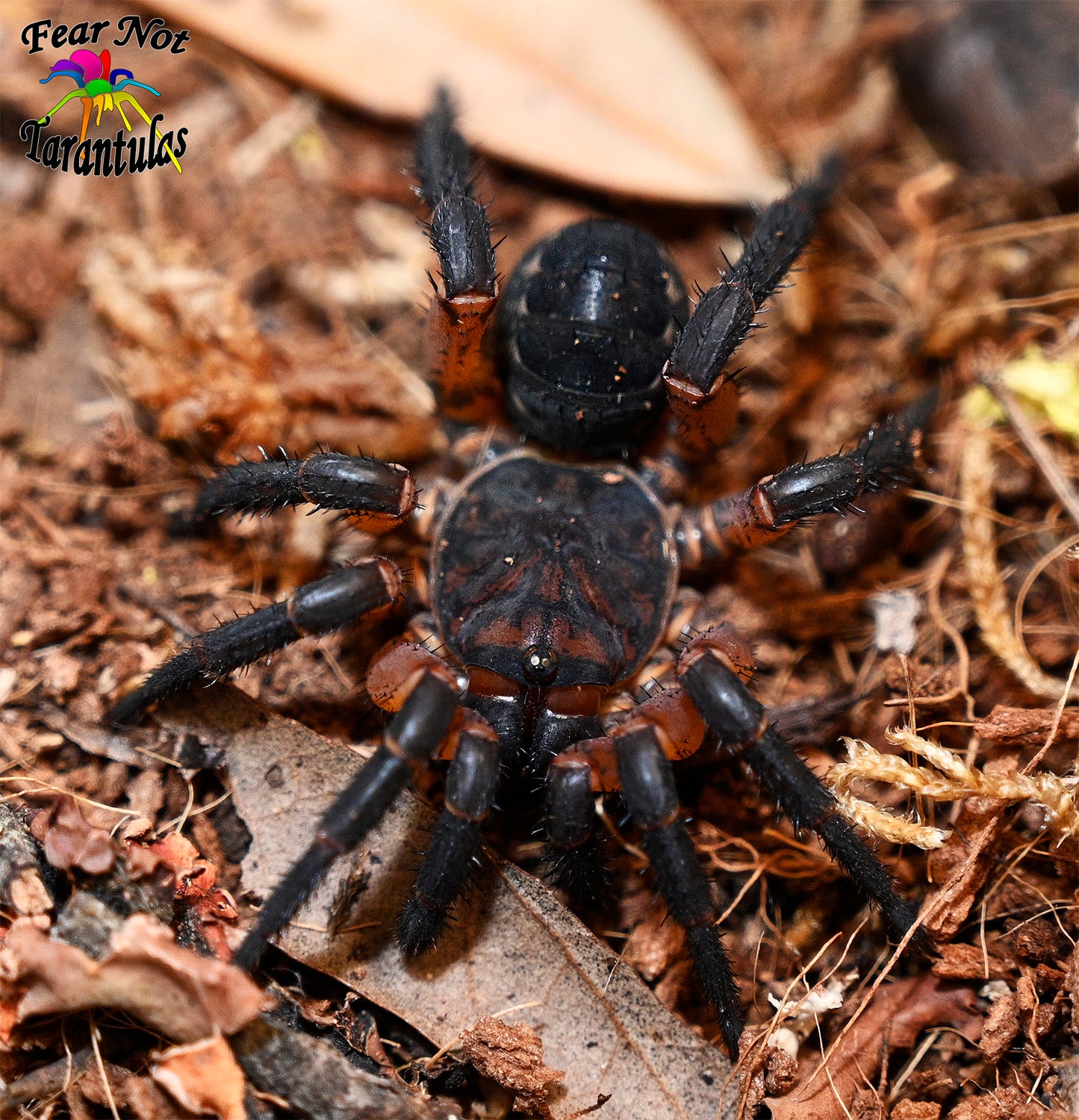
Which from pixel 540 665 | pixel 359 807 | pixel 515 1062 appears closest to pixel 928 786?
pixel 540 665

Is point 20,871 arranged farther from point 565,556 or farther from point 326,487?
point 565,556

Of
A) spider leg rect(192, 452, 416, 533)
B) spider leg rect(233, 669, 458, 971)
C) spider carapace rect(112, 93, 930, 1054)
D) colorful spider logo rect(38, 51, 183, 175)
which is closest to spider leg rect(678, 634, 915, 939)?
spider carapace rect(112, 93, 930, 1054)

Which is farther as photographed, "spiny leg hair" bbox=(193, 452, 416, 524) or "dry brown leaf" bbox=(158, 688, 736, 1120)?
"spiny leg hair" bbox=(193, 452, 416, 524)

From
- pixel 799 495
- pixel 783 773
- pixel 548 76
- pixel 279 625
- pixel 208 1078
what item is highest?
pixel 548 76

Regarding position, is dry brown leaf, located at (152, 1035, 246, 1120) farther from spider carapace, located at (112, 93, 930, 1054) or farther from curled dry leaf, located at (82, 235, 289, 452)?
curled dry leaf, located at (82, 235, 289, 452)

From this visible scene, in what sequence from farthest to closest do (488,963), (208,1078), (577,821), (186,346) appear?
(186,346) → (488,963) → (577,821) → (208,1078)

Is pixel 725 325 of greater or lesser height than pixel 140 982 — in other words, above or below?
above

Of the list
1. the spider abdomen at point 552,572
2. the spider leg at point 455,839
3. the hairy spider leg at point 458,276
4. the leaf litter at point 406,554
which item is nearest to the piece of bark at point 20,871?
the leaf litter at point 406,554
